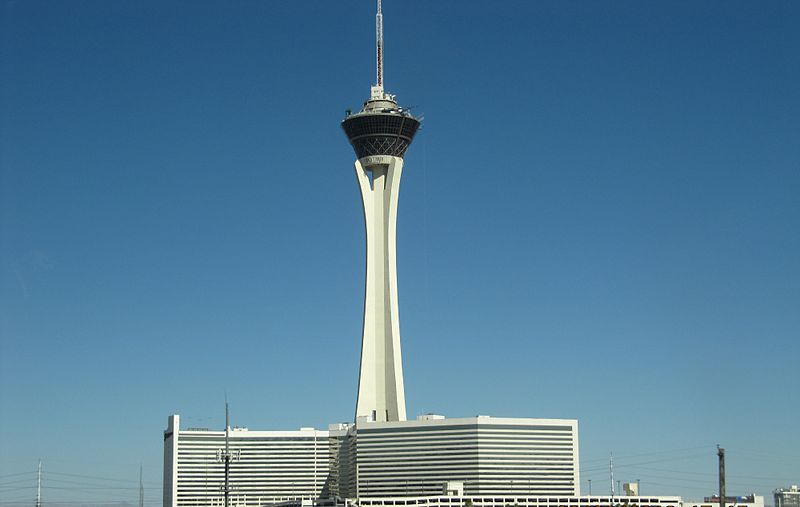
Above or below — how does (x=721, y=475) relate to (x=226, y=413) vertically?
below

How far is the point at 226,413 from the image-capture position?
188m

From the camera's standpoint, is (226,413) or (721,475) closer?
(721,475)

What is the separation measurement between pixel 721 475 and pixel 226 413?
251 feet

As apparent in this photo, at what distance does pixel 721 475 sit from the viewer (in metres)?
144
